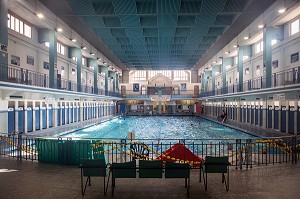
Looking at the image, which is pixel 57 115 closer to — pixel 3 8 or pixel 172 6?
pixel 3 8

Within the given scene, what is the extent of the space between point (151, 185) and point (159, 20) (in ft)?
53.9

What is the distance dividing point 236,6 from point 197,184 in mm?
15030

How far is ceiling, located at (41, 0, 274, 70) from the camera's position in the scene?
55.3 feet

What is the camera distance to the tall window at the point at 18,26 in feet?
54.1

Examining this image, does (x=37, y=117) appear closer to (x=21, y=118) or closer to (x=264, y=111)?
(x=21, y=118)

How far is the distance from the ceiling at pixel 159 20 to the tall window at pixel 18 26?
8.54 feet

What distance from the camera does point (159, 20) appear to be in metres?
19.8

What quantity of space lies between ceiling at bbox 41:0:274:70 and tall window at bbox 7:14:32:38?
260 cm

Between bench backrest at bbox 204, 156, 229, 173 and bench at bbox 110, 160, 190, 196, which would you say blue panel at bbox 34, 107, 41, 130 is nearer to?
bench at bbox 110, 160, 190, 196

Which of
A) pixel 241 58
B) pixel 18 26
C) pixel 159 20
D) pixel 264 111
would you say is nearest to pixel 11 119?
pixel 18 26

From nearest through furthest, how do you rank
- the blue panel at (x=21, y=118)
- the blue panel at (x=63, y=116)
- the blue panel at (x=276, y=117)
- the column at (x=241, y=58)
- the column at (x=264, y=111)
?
the blue panel at (x=21, y=118), the blue panel at (x=276, y=117), the column at (x=264, y=111), the blue panel at (x=63, y=116), the column at (x=241, y=58)

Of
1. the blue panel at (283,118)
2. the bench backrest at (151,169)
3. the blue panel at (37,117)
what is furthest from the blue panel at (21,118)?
the blue panel at (283,118)

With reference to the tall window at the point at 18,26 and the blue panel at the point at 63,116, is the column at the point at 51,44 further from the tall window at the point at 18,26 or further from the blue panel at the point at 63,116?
the blue panel at the point at 63,116

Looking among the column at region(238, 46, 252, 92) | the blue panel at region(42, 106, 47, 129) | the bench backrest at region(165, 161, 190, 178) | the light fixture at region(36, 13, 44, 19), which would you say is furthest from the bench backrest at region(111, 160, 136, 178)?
the column at region(238, 46, 252, 92)
